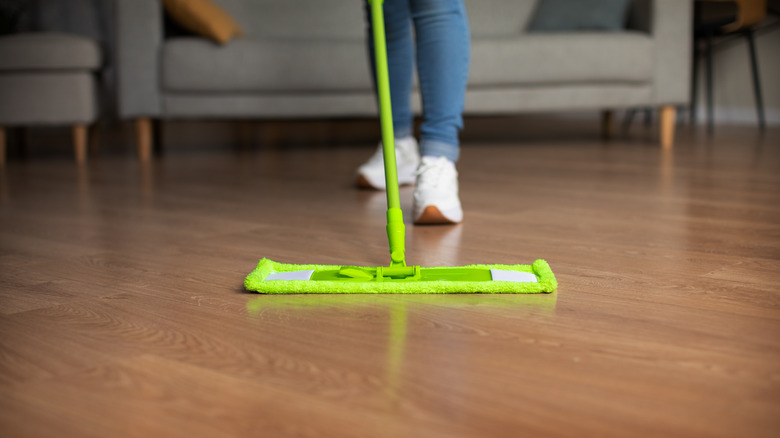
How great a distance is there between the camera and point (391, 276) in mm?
868

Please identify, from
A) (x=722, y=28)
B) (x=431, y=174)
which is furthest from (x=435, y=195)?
(x=722, y=28)

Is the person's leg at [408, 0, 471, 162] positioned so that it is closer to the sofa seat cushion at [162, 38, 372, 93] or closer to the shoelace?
the shoelace

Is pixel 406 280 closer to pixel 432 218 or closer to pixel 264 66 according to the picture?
pixel 432 218

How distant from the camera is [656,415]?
0.52 m

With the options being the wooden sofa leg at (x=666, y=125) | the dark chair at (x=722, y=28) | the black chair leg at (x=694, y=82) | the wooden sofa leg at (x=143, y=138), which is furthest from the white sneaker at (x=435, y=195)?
the black chair leg at (x=694, y=82)

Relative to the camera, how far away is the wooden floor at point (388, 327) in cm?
53

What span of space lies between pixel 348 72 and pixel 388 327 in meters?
2.05

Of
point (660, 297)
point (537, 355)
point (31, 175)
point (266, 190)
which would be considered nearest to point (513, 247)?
point (660, 297)

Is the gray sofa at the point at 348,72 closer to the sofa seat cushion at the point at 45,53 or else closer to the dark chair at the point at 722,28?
the sofa seat cushion at the point at 45,53

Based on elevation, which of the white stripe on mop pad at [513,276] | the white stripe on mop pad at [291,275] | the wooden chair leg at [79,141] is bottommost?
the wooden chair leg at [79,141]

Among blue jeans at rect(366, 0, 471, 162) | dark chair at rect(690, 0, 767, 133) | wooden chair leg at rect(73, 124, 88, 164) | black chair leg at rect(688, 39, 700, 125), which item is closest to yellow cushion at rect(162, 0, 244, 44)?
wooden chair leg at rect(73, 124, 88, 164)

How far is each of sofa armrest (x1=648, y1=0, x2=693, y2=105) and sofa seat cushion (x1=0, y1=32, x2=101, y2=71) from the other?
191 cm

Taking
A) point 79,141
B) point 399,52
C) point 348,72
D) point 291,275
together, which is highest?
point 399,52

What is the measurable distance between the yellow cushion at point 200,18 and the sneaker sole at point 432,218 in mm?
1552
